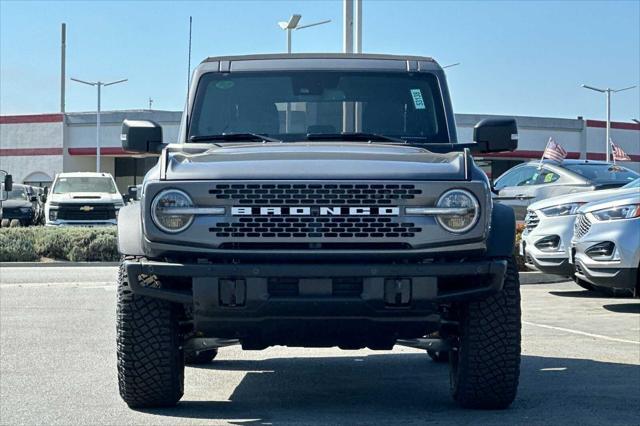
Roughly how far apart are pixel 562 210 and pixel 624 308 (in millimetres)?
1836

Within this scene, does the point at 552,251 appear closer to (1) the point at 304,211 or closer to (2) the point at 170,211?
(1) the point at 304,211

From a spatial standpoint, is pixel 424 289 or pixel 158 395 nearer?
pixel 424 289

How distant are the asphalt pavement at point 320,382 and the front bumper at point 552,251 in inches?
66.0

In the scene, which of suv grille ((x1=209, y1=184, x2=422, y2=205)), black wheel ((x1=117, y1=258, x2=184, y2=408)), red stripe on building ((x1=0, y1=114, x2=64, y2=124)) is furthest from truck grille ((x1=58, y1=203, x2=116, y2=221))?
red stripe on building ((x1=0, y1=114, x2=64, y2=124))

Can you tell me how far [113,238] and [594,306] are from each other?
46.7ft

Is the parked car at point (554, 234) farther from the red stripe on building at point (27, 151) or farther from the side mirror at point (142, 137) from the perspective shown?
the red stripe on building at point (27, 151)

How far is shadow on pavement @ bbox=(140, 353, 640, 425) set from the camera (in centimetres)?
668

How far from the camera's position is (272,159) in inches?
254

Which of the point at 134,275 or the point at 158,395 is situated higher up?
the point at 134,275

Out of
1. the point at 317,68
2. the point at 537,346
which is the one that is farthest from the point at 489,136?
the point at 537,346

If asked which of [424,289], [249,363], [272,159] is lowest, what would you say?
[249,363]

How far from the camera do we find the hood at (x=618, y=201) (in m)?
12.7

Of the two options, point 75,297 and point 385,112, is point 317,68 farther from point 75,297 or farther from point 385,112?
point 75,297

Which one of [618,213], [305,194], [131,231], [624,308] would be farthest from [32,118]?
[305,194]
